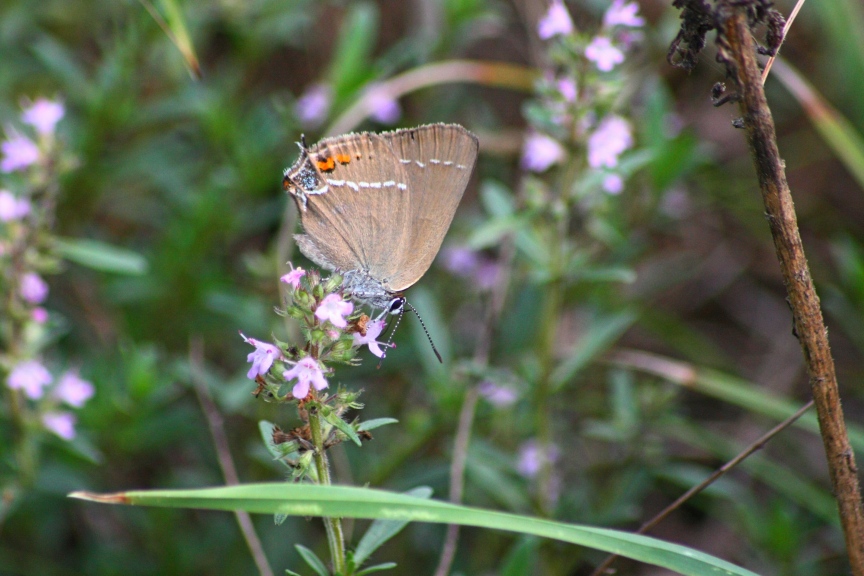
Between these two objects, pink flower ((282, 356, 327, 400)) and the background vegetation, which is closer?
pink flower ((282, 356, 327, 400))

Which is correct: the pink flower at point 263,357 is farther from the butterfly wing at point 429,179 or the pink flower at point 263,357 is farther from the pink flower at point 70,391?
the pink flower at point 70,391

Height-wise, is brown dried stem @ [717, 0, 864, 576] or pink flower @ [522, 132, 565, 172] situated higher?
pink flower @ [522, 132, 565, 172]

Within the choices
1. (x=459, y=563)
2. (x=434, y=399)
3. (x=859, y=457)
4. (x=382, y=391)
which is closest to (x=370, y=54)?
(x=382, y=391)

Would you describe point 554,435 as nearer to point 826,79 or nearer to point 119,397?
point 119,397

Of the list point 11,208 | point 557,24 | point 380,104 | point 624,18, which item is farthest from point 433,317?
point 11,208

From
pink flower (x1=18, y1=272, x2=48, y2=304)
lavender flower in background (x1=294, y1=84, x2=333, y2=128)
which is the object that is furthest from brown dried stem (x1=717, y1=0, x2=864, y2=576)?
lavender flower in background (x1=294, y1=84, x2=333, y2=128)

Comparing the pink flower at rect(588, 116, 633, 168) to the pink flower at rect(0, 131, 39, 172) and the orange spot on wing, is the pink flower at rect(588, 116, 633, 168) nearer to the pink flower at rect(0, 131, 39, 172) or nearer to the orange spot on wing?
the orange spot on wing

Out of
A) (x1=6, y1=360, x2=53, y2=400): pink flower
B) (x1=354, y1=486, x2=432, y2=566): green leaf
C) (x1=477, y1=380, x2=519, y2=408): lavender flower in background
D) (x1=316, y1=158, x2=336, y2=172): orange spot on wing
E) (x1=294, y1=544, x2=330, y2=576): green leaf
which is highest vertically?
(x1=316, y1=158, x2=336, y2=172): orange spot on wing

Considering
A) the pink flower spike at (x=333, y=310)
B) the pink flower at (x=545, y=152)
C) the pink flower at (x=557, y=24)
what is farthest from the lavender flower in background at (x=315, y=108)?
the pink flower spike at (x=333, y=310)
